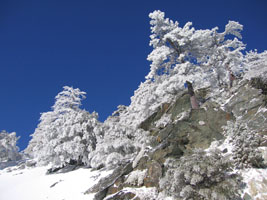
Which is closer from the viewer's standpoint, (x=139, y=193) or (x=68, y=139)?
(x=139, y=193)

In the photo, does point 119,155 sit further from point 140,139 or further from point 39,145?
point 39,145

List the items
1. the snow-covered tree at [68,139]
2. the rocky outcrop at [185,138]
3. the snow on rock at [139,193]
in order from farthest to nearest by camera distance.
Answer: the snow-covered tree at [68,139] < the rocky outcrop at [185,138] < the snow on rock at [139,193]

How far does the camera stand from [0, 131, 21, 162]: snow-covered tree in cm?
3841

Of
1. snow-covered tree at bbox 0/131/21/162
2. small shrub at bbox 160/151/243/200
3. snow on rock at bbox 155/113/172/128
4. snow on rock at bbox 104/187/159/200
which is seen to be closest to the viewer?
small shrub at bbox 160/151/243/200

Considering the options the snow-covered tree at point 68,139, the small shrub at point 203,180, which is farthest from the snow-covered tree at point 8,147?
the small shrub at point 203,180

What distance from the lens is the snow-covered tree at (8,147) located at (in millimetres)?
38406

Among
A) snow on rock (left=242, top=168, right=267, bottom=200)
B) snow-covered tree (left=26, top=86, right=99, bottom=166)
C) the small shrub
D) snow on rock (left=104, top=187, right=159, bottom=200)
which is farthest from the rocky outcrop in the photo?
snow-covered tree (left=26, top=86, right=99, bottom=166)

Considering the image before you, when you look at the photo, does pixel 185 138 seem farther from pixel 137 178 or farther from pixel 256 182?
pixel 256 182

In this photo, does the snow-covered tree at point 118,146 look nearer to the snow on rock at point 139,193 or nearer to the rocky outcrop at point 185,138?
the rocky outcrop at point 185,138

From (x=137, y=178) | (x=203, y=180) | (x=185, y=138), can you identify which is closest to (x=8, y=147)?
(x=137, y=178)

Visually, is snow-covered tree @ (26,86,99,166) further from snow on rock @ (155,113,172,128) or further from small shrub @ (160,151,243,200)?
small shrub @ (160,151,243,200)

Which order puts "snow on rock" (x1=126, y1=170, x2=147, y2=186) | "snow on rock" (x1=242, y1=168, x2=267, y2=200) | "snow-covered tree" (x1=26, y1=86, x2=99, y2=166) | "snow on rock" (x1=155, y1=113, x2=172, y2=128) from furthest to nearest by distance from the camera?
"snow-covered tree" (x1=26, y1=86, x2=99, y2=166)
"snow on rock" (x1=155, y1=113, x2=172, y2=128)
"snow on rock" (x1=126, y1=170, x2=147, y2=186)
"snow on rock" (x1=242, y1=168, x2=267, y2=200)

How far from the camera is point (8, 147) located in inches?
1544

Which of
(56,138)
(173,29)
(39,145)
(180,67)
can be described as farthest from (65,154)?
(173,29)
